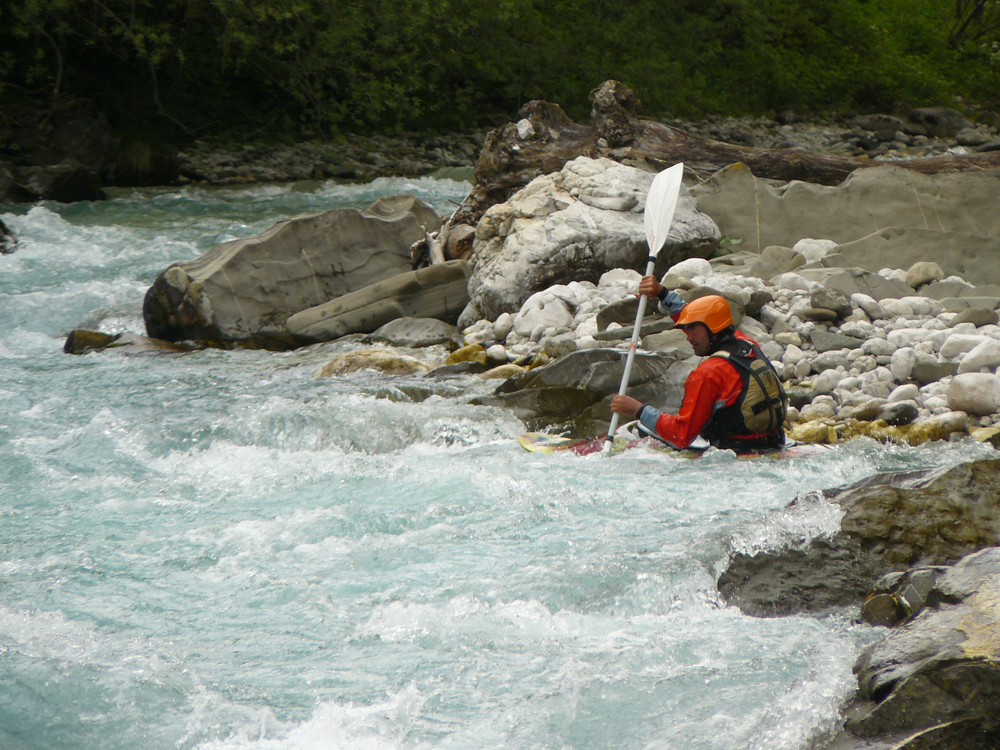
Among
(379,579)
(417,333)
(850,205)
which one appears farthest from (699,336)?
(850,205)

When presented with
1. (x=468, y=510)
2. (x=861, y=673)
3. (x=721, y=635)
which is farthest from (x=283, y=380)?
(x=861, y=673)

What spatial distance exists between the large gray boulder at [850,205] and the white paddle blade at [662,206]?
2571 mm

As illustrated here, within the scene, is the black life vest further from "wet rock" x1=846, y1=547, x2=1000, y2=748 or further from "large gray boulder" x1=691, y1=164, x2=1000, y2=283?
"large gray boulder" x1=691, y1=164, x2=1000, y2=283

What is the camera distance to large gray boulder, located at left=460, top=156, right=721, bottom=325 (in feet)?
24.5

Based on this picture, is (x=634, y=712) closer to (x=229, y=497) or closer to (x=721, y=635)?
(x=721, y=635)

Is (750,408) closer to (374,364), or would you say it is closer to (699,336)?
(699,336)

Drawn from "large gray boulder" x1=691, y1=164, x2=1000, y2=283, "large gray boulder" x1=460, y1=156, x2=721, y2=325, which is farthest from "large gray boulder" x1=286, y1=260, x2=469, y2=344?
"large gray boulder" x1=691, y1=164, x2=1000, y2=283

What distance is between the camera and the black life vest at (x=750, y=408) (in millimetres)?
4363

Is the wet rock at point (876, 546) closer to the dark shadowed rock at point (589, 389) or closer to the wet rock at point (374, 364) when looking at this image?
the dark shadowed rock at point (589, 389)

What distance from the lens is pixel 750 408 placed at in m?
4.46

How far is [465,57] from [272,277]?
12.9m

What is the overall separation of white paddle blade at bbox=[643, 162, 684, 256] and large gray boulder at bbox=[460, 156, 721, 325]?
1710 millimetres

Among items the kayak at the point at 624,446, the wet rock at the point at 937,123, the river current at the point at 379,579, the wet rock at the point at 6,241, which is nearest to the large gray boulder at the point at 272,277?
the river current at the point at 379,579

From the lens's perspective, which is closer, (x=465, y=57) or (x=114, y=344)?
(x=114, y=344)
